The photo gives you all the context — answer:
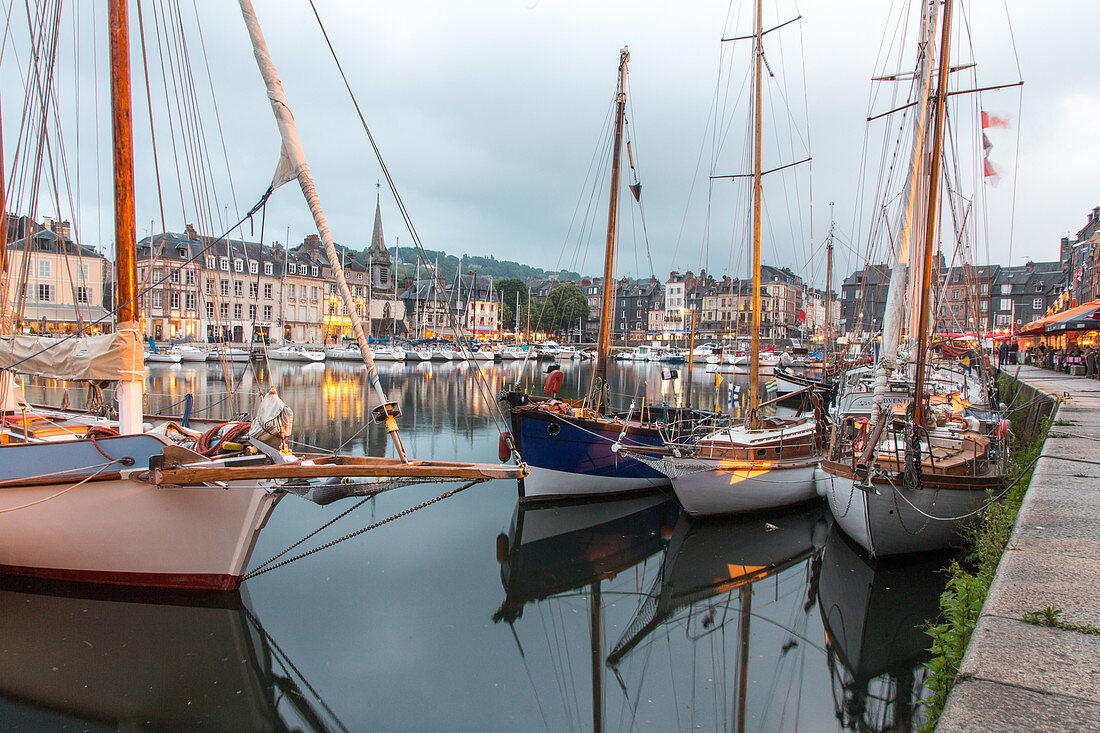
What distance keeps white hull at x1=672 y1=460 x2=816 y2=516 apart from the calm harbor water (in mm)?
492

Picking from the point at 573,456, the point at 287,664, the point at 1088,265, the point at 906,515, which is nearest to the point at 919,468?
the point at 906,515

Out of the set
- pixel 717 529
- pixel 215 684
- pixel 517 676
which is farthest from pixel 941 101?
pixel 215 684

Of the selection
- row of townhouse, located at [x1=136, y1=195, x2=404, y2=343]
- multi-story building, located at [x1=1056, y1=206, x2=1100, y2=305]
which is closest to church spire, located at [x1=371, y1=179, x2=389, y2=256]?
row of townhouse, located at [x1=136, y1=195, x2=404, y2=343]

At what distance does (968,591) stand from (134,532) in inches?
399

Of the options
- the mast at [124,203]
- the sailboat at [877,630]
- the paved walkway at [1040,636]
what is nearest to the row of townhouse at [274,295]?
the mast at [124,203]

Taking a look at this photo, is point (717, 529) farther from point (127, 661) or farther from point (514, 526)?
point (127, 661)

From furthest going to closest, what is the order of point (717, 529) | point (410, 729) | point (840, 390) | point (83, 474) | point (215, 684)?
point (840, 390) → point (717, 529) → point (83, 474) → point (215, 684) → point (410, 729)

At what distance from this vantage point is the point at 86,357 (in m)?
8.89

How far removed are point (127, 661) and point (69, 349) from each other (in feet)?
15.1

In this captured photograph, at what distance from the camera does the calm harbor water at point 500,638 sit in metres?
6.85

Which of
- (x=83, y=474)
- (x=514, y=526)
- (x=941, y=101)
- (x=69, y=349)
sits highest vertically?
(x=941, y=101)

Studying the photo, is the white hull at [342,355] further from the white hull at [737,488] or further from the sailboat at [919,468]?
the sailboat at [919,468]

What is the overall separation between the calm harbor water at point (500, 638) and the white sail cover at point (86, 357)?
10.5ft

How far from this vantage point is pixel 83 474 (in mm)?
8102
